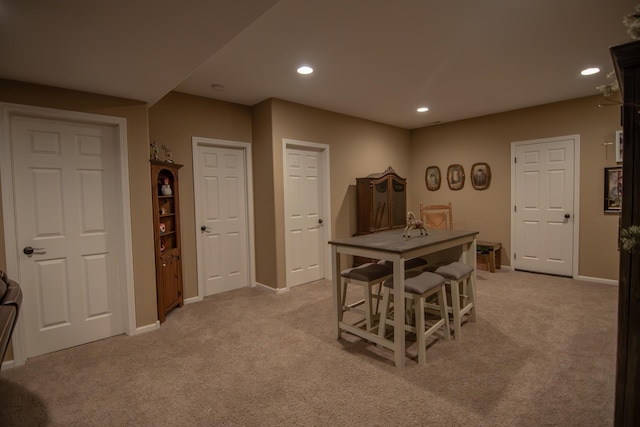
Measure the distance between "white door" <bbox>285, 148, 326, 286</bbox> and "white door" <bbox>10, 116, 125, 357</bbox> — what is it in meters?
2.02

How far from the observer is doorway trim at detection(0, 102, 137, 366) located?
8.20 ft

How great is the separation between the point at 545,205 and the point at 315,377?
440 cm

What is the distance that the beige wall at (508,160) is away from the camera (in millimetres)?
4355

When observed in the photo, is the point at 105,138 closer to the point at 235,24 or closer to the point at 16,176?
the point at 16,176

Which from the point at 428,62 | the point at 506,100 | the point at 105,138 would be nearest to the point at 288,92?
the point at 428,62

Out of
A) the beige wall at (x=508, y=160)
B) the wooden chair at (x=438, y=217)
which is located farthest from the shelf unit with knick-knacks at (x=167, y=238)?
the beige wall at (x=508, y=160)

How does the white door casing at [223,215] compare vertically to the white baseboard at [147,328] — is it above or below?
above

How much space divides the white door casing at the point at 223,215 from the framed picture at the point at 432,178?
3.44m

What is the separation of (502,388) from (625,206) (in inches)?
61.5

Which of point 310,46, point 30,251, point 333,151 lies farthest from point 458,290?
point 30,251

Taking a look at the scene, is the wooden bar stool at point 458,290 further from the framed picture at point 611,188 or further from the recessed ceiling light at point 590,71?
the framed picture at point 611,188

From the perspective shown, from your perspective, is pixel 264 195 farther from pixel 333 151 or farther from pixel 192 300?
pixel 192 300

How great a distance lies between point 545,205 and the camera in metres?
4.84

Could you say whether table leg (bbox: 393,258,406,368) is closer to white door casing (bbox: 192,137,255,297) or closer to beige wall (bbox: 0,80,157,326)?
beige wall (bbox: 0,80,157,326)
